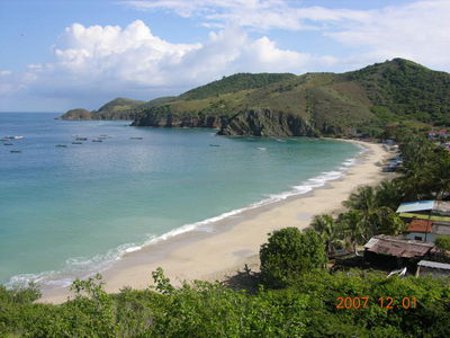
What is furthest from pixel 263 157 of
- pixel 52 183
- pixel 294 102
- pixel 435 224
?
pixel 294 102

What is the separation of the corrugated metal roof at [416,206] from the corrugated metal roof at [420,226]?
168 inches

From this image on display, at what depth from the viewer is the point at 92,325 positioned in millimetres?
11219

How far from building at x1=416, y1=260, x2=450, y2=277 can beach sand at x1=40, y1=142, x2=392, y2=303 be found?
11823 mm

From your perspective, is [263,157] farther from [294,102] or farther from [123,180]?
[294,102]

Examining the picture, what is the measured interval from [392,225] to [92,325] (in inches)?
1076

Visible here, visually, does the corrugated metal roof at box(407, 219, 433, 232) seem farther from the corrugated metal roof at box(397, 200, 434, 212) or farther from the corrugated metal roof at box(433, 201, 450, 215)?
the corrugated metal roof at box(397, 200, 434, 212)

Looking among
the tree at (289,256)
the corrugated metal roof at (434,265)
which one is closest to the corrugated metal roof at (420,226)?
the corrugated metal roof at (434,265)

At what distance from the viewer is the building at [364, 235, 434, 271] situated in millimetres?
27000

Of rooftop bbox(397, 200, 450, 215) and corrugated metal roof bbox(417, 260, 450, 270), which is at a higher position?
rooftop bbox(397, 200, 450, 215)

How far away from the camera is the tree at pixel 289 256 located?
2594 centimetres

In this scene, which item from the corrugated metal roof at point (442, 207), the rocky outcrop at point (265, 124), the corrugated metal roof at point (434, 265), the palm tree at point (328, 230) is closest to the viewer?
the corrugated metal roof at point (434, 265)

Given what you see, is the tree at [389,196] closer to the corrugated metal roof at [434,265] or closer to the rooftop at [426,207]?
the rooftop at [426,207]

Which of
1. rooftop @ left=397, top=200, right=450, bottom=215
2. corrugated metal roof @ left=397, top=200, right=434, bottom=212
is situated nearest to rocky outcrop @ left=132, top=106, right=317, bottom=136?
corrugated metal roof @ left=397, top=200, right=434, bottom=212

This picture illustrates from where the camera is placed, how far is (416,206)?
1585 inches
